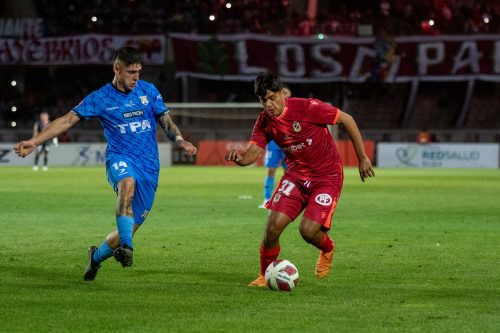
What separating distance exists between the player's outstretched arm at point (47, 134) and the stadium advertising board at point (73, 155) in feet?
117

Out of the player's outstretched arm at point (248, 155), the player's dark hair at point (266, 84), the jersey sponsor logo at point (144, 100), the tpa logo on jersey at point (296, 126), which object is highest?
the player's dark hair at point (266, 84)

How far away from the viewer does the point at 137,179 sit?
1014 cm

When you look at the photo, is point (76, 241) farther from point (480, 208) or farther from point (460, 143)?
point (460, 143)

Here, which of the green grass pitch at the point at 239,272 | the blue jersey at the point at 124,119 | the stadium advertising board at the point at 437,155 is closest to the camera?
the green grass pitch at the point at 239,272

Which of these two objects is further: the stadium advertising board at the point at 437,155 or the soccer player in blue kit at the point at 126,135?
the stadium advertising board at the point at 437,155

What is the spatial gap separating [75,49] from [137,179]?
125 ft

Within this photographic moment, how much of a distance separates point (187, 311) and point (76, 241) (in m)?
6.28

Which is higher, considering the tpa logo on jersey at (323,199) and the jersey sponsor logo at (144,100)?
the jersey sponsor logo at (144,100)

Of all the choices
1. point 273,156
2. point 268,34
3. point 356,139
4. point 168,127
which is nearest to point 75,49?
point 268,34

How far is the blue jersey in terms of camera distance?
10.2 meters

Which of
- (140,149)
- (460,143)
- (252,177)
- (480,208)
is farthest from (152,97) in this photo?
(460,143)

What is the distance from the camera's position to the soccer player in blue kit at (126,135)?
395 inches

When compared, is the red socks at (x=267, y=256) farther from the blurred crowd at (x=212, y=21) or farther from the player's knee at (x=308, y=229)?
the blurred crowd at (x=212, y=21)

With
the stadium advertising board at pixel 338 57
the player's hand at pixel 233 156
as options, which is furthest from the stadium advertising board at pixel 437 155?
the player's hand at pixel 233 156
